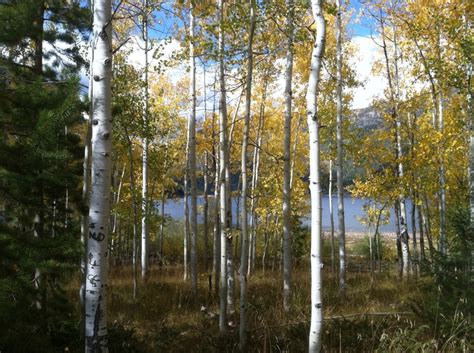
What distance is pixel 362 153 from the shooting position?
11.6 m

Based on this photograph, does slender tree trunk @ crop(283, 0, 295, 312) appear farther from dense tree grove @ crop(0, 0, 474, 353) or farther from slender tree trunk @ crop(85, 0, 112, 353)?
slender tree trunk @ crop(85, 0, 112, 353)

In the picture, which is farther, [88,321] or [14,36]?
[14,36]

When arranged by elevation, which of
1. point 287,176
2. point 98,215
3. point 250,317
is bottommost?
point 250,317

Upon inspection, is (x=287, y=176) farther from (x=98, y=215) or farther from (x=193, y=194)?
(x=98, y=215)

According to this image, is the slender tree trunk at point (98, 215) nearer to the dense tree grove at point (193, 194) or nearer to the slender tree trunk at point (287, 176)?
the dense tree grove at point (193, 194)

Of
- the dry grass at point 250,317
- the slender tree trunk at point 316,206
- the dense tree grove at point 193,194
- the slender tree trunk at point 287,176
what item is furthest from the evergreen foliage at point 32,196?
the slender tree trunk at point 287,176

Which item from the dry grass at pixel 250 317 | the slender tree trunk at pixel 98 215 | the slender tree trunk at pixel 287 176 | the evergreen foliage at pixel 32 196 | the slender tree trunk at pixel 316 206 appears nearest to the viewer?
the slender tree trunk at pixel 98 215

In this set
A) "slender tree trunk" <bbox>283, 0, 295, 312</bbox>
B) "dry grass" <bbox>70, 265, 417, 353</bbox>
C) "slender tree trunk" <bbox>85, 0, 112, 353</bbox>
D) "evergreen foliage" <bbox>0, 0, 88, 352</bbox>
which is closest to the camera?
"slender tree trunk" <bbox>85, 0, 112, 353</bbox>

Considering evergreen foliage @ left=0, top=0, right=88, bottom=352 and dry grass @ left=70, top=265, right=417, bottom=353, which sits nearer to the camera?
evergreen foliage @ left=0, top=0, right=88, bottom=352

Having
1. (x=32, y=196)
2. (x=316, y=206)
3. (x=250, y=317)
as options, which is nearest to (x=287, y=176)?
(x=250, y=317)

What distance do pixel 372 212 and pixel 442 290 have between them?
823cm

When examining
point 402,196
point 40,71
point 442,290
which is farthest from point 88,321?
point 402,196

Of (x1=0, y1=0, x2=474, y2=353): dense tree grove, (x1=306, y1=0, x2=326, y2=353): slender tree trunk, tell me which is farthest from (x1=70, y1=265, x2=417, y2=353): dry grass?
(x1=306, y1=0, x2=326, y2=353): slender tree trunk

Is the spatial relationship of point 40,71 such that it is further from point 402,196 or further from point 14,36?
point 402,196
